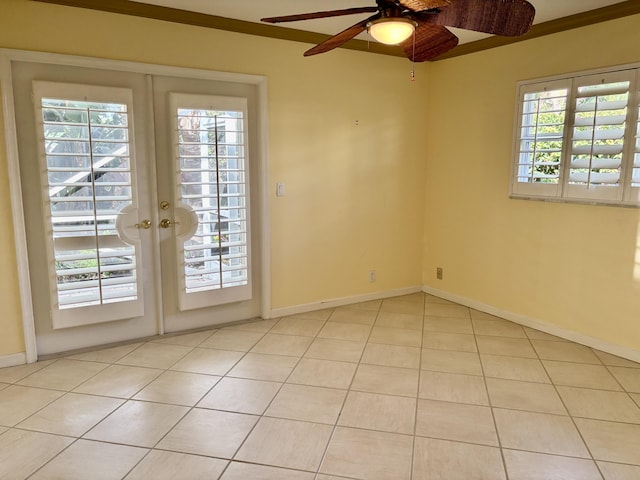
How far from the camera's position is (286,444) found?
221 cm

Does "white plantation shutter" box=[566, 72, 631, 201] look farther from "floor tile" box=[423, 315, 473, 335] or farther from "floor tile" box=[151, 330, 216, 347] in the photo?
"floor tile" box=[151, 330, 216, 347]

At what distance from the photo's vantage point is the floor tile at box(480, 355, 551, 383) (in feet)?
9.54

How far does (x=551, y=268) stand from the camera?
360 cm

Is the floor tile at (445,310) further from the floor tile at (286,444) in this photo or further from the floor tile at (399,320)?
the floor tile at (286,444)

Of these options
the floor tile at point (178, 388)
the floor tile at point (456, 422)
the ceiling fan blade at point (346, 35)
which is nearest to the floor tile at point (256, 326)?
the floor tile at point (178, 388)

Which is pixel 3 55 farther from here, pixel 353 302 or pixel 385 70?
pixel 353 302

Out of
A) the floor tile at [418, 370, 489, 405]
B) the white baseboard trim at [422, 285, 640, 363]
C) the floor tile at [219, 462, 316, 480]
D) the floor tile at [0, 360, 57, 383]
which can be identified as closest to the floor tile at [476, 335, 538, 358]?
the white baseboard trim at [422, 285, 640, 363]

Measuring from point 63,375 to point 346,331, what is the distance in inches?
80.4

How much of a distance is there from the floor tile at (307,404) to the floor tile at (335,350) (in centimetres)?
45

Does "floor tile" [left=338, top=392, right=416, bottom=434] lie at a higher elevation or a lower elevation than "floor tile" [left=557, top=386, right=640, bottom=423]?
lower

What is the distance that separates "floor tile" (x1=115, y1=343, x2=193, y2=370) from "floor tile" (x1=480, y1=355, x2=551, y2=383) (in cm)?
213

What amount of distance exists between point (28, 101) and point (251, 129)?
1.53 m

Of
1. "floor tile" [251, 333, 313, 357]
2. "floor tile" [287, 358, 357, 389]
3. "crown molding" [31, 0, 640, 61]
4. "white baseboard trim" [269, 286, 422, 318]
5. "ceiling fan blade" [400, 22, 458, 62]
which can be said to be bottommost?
"floor tile" [287, 358, 357, 389]

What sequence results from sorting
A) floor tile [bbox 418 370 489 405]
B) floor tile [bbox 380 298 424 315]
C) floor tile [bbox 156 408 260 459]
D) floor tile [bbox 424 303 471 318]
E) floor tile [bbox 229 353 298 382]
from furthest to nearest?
1. floor tile [bbox 380 298 424 315]
2. floor tile [bbox 424 303 471 318]
3. floor tile [bbox 229 353 298 382]
4. floor tile [bbox 418 370 489 405]
5. floor tile [bbox 156 408 260 459]
